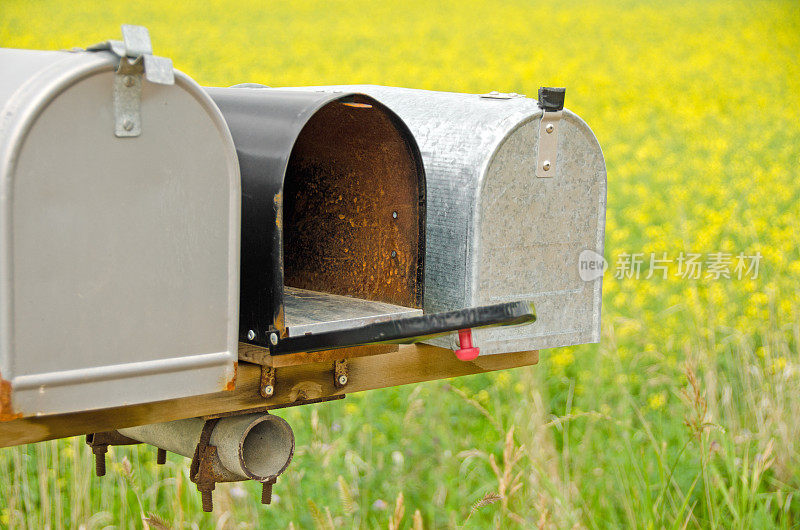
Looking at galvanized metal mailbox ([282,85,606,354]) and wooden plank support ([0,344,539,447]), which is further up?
galvanized metal mailbox ([282,85,606,354])

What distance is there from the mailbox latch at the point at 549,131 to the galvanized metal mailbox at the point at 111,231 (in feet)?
1.87

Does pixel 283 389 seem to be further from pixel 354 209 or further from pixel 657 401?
pixel 657 401

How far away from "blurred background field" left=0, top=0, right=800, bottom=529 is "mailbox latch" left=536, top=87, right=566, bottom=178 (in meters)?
0.50

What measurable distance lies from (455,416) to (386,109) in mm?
2077

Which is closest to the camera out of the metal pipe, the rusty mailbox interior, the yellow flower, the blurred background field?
the rusty mailbox interior

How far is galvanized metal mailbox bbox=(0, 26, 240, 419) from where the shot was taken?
1.04m

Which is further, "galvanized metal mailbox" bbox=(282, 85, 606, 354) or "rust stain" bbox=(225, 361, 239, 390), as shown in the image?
"galvanized metal mailbox" bbox=(282, 85, 606, 354)

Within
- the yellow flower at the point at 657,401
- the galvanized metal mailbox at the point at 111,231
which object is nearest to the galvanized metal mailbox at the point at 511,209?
the galvanized metal mailbox at the point at 111,231

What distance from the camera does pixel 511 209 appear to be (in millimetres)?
1560

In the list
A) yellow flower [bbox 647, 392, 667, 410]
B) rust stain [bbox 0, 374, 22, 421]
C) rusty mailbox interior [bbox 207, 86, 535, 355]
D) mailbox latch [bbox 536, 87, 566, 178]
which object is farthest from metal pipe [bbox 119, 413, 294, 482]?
yellow flower [bbox 647, 392, 667, 410]

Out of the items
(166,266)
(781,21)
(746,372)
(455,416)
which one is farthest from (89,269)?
(781,21)

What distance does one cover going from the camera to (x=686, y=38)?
13.0 metres

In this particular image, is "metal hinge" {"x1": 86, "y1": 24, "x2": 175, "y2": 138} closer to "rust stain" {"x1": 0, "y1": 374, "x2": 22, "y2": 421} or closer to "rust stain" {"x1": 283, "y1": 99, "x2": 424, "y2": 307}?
"rust stain" {"x1": 0, "y1": 374, "x2": 22, "y2": 421}

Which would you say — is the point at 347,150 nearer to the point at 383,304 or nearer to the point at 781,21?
the point at 383,304
